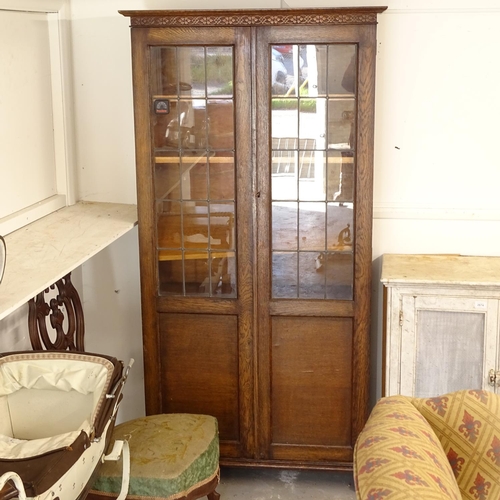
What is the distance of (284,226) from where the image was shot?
3.42m

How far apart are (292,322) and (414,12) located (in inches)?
58.4

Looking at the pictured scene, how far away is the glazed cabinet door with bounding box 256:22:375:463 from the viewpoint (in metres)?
3.25

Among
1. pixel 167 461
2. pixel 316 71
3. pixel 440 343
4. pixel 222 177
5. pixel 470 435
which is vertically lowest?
pixel 167 461

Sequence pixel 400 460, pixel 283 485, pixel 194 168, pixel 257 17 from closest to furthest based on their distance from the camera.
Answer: pixel 400 460 → pixel 257 17 → pixel 194 168 → pixel 283 485

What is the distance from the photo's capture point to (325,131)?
10.9ft

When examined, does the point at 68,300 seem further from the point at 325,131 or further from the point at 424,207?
the point at 424,207

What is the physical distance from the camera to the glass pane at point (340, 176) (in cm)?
334

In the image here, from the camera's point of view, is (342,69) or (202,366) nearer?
(342,69)

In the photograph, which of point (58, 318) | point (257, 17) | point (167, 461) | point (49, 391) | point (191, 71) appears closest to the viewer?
point (49, 391)

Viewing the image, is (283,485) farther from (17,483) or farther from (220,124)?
(17,483)

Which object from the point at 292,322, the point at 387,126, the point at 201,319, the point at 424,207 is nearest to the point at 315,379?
the point at 292,322

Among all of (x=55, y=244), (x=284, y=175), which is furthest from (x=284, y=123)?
(x=55, y=244)

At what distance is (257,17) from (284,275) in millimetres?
1083

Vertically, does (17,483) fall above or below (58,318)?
below
